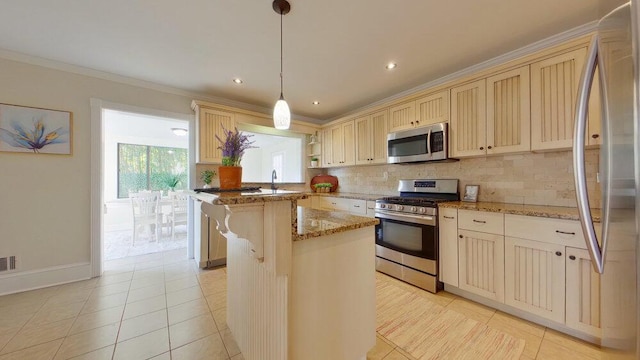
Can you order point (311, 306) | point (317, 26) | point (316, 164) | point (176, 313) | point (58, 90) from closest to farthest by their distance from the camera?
point (311, 306)
point (317, 26)
point (176, 313)
point (58, 90)
point (316, 164)

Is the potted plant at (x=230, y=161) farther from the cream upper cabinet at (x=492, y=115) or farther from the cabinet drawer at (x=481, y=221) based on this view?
the cream upper cabinet at (x=492, y=115)

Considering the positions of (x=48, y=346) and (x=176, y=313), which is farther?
(x=176, y=313)

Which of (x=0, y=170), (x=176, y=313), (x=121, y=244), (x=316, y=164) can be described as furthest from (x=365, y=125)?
(x=121, y=244)

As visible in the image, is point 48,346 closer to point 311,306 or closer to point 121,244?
point 311,306

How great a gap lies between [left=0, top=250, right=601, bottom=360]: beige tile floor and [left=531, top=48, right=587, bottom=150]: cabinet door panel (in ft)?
5.12

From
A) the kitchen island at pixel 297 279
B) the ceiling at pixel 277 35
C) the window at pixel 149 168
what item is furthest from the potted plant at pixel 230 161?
the window at pixel 149 168

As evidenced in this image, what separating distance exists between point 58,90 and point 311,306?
3714mm

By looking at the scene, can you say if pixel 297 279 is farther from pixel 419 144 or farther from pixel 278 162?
pixel 278 162

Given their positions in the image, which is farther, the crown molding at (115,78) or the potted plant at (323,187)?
the potted plant at (323,187)

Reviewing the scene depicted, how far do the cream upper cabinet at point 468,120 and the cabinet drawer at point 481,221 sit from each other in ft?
2.22

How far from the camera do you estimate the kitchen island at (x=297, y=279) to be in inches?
40.1

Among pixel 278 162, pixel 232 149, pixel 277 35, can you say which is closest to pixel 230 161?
pixel 232 149

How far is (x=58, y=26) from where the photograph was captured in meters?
1.90

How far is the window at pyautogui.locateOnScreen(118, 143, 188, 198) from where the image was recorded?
580 centimetres
